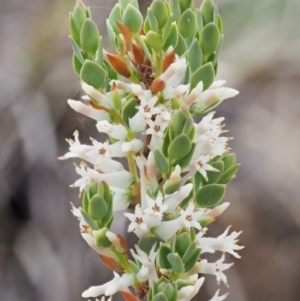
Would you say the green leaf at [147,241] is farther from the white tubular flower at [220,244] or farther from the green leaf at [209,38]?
the green leaf at [209,38]

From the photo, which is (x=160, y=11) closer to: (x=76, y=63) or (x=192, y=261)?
(x=76, y=63)

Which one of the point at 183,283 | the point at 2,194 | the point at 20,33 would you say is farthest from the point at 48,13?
the point at 183,283

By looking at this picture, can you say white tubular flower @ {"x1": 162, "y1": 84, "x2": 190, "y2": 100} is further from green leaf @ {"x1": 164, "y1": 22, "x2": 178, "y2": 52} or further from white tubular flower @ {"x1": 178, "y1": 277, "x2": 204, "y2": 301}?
white tubular flower @ {"x1": 178, "y1": 277, "x2": 204, "y2": 301}

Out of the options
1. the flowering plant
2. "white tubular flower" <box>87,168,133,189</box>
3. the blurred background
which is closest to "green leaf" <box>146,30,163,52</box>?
the flowering plant

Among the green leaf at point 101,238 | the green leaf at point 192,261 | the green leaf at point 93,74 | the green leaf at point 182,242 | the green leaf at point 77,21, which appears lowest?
the green leaf at point 192,261

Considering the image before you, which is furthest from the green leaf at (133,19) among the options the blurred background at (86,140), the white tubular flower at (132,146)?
the blurred background at (86,140)
